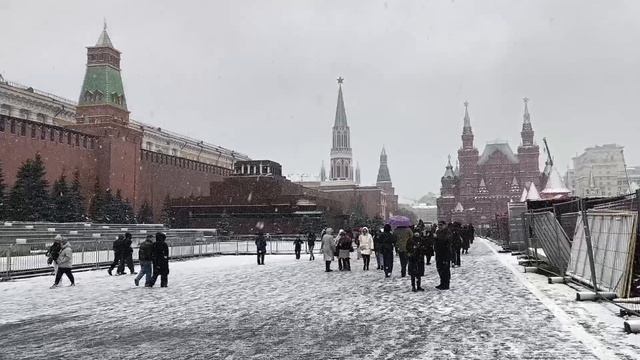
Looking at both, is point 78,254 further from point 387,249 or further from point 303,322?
point 303,322

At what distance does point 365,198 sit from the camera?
13062 centimetres

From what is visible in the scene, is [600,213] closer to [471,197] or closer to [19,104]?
[19,104]

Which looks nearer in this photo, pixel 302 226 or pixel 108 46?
pixel 302 226

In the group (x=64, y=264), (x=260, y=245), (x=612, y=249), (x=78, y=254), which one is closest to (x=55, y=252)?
(x=64, y=264)

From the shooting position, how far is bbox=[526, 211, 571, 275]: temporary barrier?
1252 centimetres

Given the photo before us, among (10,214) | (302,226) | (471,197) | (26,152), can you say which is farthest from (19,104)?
(471,197)

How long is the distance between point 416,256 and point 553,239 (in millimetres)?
3458

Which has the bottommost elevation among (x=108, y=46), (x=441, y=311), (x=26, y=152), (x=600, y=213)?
(x=441, y=311)

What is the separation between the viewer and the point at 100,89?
61844 mm

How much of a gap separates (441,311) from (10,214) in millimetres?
38675

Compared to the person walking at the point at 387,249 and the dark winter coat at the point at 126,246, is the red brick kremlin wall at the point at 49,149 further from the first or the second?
the person walking at the point at 387,249

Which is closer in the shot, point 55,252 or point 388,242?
point 55,252

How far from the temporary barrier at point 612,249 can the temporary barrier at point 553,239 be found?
133 centimetres

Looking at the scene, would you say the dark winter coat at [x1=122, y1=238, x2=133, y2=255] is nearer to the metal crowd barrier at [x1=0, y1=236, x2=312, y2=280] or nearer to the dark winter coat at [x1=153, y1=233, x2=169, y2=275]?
the metal crowd barrier at [x1=0, y1=236, x2=312, y2=280]
